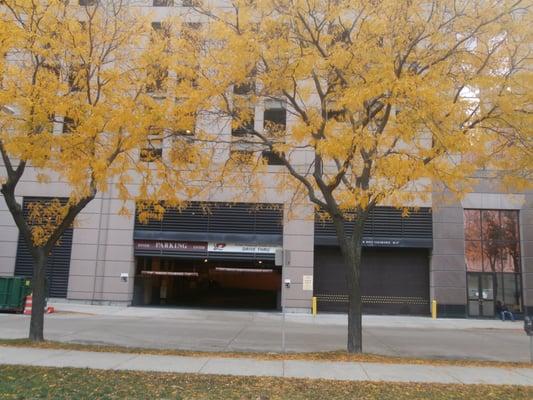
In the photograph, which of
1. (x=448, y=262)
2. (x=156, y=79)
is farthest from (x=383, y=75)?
(x=448, y=262)

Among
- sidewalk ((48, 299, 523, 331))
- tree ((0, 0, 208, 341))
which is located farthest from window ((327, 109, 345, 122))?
sidewalk ((48, 299, 523, 331))

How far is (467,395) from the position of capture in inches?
308

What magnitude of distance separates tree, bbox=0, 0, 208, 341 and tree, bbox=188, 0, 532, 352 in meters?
1.63

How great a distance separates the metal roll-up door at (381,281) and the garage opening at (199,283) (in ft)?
8.99

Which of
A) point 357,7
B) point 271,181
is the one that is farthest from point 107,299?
point 357,7

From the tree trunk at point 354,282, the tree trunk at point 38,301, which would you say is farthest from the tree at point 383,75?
the tree trunk at point 38,301

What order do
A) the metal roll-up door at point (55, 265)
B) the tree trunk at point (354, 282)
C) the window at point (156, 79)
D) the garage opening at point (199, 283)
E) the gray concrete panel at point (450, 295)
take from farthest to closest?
the garage opening at point (199, 283), the metal roll-up door at point (55, 265), the gray concrete panel at point (450, 295), the window at point (156, 79), the tree trunk at point (354, 282)

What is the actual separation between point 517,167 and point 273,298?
2289cm

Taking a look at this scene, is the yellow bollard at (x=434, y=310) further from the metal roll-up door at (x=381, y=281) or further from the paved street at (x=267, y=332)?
the metal roll-up door at (x=381, y=281)

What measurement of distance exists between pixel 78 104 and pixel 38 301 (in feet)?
15.8

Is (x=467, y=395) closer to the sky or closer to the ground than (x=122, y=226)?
closer to the ground

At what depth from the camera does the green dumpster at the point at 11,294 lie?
21.1 metres

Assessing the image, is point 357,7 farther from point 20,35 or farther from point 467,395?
point 467,395

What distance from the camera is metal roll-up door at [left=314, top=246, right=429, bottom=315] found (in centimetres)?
2538
